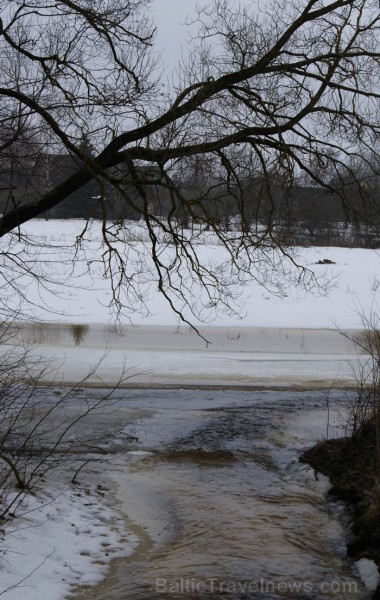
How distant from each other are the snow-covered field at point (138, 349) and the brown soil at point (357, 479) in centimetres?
226

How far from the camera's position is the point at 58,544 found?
22.7ft

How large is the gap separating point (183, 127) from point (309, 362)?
9.71 metres

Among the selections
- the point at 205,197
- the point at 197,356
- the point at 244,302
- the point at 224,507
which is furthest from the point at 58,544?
the point at 244,302

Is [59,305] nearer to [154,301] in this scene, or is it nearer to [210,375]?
[154,301]

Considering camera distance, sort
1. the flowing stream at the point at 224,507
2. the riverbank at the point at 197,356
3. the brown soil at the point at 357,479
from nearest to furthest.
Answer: the flowing stream at the point at 224,507 < the brown soil at the point at 357,479 < the riverbank at the point at 197,356

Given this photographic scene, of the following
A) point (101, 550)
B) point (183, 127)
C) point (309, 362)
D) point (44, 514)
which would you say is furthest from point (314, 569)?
point (309, 362)

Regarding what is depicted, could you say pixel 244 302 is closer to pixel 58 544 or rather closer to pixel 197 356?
pixel 197 356

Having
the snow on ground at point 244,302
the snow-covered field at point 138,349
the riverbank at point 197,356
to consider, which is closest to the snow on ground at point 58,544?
the snow-covered field at point 138,349

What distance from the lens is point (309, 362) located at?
18406mm

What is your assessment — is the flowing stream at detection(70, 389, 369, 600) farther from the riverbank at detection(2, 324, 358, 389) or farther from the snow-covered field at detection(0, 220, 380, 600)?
the riverbank at detection(2, 324, 358, 389)

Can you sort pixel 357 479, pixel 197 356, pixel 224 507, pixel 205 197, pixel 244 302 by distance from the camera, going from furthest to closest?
pixel 244 302, pixel 197 356, pixel 205 197, pixel 357 479, pixel 224 507

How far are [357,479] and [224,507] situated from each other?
1643 mm

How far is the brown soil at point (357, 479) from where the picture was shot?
737 centimetres

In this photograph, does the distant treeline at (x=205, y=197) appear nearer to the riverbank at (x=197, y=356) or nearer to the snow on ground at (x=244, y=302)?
the riverbank at (x=197, y=356)
